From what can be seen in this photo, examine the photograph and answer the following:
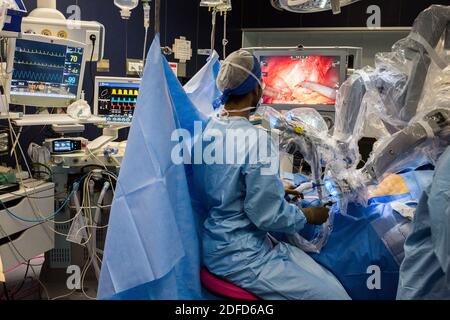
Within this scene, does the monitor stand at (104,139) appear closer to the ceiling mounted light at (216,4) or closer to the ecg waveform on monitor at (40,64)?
the ecg waveform on monitor at (40,64)

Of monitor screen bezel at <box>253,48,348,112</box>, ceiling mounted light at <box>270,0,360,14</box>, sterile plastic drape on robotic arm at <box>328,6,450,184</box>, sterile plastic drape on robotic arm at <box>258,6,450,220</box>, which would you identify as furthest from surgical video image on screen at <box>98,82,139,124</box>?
sterile plastic drape on robotic arm at <box>328,6,450,184</box>

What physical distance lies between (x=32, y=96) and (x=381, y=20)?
4.15 meters

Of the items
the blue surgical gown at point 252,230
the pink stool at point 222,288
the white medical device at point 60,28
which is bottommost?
the pink stool at point 222,288

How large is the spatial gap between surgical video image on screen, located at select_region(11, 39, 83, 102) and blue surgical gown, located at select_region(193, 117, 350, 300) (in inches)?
57.6

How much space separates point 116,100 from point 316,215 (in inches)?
73.5

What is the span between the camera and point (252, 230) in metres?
1.67

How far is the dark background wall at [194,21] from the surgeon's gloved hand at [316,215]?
2.01 m

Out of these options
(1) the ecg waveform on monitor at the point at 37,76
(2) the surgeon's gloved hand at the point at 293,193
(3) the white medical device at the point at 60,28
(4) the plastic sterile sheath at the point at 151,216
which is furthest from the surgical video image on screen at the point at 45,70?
(2) the surgeon's gloved hand at the point at 293,193

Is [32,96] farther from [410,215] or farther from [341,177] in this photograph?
[410,215]

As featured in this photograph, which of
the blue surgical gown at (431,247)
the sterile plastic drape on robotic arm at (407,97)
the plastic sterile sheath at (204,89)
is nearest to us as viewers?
the blue surgical gown at (431,247)

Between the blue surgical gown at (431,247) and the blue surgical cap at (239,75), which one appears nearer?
the blue surgical gown at (431,247)

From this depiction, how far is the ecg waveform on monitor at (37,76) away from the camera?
2.53 meters

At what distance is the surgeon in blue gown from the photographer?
5.15 feet
